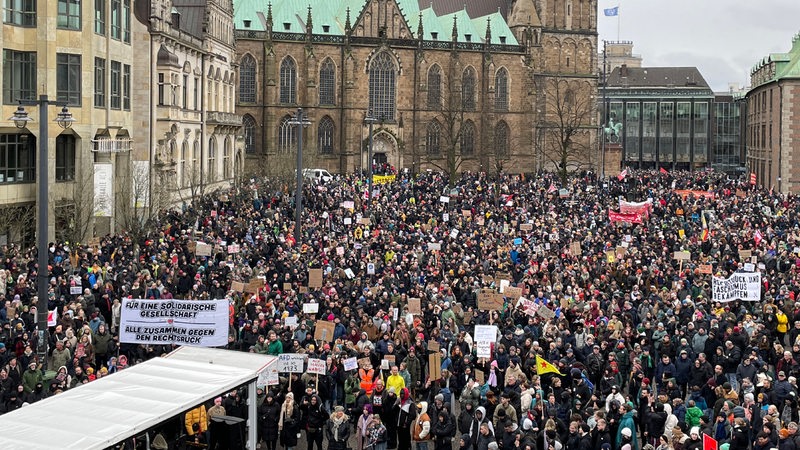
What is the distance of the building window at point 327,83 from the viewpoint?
84.8 metres

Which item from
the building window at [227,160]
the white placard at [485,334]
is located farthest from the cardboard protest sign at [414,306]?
the building window at [227,160]

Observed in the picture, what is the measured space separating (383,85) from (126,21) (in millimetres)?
43449

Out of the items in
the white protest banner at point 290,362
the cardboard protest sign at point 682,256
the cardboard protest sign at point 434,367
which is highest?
the cardboard protest sign at point 682,256

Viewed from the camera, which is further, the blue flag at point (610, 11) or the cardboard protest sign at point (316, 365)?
the blue flag at point (610, 11)

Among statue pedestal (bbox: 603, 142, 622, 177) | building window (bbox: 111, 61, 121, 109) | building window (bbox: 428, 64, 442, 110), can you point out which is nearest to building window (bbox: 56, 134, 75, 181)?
building window (bbox: 111, 61, 121, 109)

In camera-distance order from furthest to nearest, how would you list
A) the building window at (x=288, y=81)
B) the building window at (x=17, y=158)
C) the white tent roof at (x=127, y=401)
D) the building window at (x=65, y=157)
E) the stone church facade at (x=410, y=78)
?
the building window at (x=288, y=81)
the stone church facade at (x=410, y=78)
the building window at (x=65, y=157)
the building window at (x=17, y=158)
the white tent roof at (x=127, y=401)

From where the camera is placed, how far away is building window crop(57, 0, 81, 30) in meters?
38.5

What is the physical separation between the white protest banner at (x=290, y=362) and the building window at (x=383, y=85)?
221 feet

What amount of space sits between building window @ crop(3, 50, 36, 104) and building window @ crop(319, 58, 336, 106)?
1862 inches

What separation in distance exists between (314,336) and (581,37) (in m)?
72.0

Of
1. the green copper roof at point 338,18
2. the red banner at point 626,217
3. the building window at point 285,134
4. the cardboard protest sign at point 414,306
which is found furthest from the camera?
the green copper roof at point 338,18

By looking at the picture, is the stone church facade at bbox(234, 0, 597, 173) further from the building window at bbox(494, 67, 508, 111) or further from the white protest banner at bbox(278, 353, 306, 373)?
the white protest banner at bbox(278, 353, 306, 373)

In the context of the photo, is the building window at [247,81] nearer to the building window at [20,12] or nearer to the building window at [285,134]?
the building window at [285,134]

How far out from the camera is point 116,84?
141ft
